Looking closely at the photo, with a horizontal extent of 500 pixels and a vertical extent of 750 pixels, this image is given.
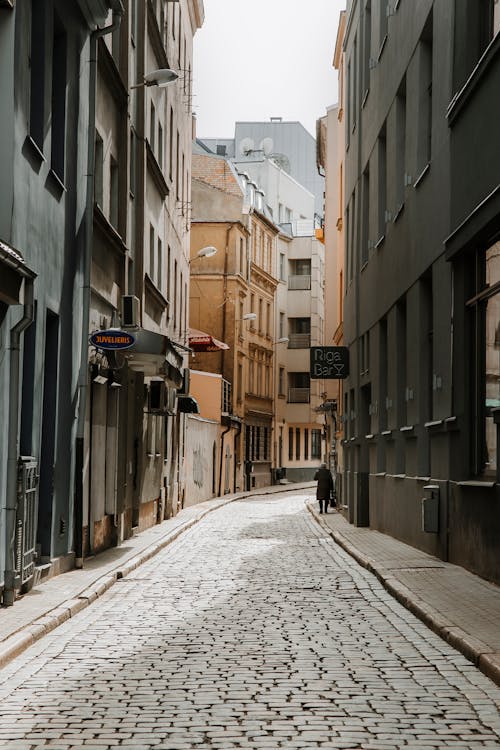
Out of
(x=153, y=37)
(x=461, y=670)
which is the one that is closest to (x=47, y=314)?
(x=461, y=670)

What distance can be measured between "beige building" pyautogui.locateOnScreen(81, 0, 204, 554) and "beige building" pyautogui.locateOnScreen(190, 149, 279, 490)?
2421 centimetres

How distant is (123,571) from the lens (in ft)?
48.5

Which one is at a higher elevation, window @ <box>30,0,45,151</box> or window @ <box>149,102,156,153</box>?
window @ <box>149,102,156,153</box>

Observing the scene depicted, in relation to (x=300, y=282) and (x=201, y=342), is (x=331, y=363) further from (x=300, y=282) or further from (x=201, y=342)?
(x=300, y=282)

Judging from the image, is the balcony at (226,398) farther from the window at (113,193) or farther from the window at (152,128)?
the window at (113,193)

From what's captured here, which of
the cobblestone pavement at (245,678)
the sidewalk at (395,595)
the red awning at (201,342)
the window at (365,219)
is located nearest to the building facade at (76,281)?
the sidewalk at (395,595)

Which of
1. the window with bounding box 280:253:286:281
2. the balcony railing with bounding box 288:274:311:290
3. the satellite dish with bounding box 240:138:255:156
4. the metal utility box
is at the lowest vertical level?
the metal utility box

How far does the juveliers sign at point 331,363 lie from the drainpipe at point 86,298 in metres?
14.3

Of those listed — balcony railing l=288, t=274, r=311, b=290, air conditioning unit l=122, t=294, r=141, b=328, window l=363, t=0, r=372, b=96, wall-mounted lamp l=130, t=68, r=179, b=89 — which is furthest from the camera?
balcony railing l=288, t=274, r=311, b=290

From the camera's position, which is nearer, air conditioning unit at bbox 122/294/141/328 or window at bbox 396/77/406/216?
air conditioning unit at bbox 122/294/141/328

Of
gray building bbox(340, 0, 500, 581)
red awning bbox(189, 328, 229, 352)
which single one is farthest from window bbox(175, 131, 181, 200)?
red awning bbox(189, 328, 229, 352)

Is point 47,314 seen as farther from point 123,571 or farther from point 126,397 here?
point 126,397

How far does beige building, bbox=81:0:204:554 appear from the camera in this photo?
17.3 metres

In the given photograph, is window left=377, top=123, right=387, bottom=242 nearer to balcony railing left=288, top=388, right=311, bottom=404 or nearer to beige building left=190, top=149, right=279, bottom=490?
beige building left=190, top=149, right=279, bottom=490
